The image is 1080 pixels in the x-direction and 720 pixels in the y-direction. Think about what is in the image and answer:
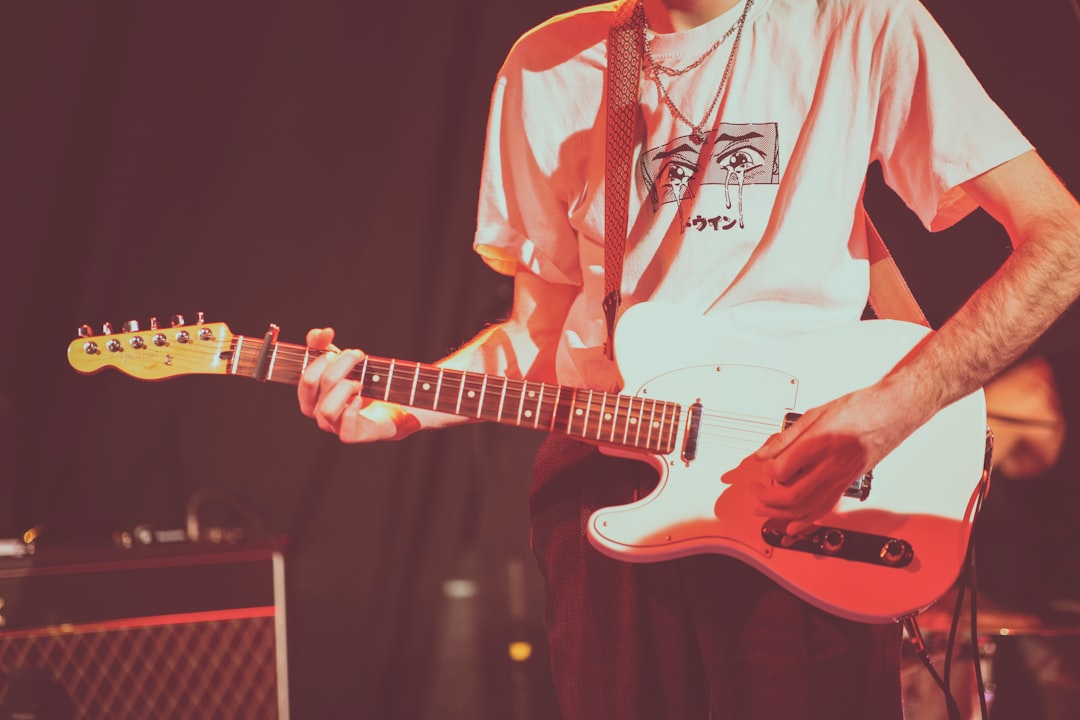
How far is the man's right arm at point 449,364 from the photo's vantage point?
1.58 meters

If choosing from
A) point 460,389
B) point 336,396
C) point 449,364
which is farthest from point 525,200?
point 336,396

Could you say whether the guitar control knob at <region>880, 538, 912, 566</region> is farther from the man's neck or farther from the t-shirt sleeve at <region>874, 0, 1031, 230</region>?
the man's neck

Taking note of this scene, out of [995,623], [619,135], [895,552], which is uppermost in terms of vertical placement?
[619,135]

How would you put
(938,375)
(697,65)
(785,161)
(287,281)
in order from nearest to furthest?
(938,375)
(785,161)
(697,65)
(287,281)

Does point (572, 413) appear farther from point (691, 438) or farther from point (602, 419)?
point (691, 438)

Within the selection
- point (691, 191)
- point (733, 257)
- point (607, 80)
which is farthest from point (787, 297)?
point (607, 80)

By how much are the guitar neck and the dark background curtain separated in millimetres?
1663

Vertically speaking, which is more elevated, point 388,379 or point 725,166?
point 725,166

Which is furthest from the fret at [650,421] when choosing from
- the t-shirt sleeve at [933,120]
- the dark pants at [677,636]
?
the t-shirt sleeve at [933,120]

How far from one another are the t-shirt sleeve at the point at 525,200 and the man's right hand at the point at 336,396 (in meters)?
0.45

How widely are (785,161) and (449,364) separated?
76 cm

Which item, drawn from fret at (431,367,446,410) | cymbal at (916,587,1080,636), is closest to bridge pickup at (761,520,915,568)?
fret at (431,367,446,410)

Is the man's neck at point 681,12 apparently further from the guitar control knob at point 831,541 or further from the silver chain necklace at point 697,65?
the guitar control knob at point 831,541

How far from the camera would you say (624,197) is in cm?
166
